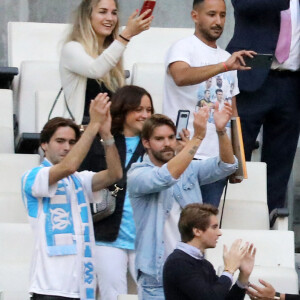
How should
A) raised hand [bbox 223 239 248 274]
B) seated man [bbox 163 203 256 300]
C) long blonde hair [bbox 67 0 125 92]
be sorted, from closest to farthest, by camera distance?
seated man [bbox 163 203 256 300]
raised hand [bbox 223 239 248 274]
long blonde hair [bbox 67 0 125 92]

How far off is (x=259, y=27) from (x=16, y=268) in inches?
95.7

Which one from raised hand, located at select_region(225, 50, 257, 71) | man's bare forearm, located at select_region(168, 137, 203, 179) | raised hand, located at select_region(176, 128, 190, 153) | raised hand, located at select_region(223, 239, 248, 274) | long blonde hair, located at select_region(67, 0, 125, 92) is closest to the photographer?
raised hand, located at select_region(223, 239, 248, 274)

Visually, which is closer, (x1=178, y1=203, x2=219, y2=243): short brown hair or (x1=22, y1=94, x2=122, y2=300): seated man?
(x1=178, y1=203, x2=219, y2=243): short brown hair

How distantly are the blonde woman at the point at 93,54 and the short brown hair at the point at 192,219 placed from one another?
2072 millimetres

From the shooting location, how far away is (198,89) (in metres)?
10.1

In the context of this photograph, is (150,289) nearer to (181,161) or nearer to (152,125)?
(181,161)

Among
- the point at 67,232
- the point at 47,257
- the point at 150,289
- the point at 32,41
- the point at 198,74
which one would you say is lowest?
the point at 150,289

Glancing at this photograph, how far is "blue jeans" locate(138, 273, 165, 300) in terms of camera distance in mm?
8609

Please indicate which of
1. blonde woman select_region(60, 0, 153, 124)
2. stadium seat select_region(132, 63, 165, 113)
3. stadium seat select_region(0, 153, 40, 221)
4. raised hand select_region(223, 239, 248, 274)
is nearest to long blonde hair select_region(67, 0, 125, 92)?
blonde woman select_region(60, 0, 153, 124)

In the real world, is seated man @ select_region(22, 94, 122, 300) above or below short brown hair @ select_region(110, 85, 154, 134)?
below

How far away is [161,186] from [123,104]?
0.91 m

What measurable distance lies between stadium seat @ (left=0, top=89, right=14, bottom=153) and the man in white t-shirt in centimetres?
146

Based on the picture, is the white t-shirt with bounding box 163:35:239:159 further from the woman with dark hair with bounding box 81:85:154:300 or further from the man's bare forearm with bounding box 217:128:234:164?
the man's bare forearm with bounding box 217:128:234:164

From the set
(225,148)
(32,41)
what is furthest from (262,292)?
(32,41)
